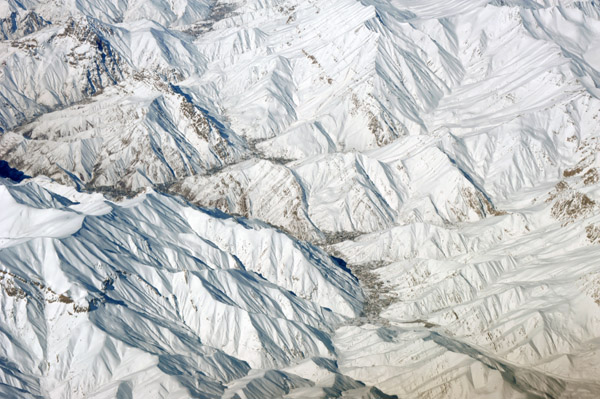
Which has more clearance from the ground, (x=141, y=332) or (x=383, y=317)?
(x=141, y=332)

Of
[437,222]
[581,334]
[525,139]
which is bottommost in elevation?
[581,334]

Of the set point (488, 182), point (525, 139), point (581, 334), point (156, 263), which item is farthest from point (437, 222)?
point (156, 263)

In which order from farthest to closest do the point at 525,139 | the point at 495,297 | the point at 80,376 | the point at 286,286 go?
1. the point at 525,139
2. the point at 286,286
3. the point at 495,297
4. the point at 80,376

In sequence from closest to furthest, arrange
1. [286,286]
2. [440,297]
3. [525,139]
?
[440,297] < [286,286] < [525,139]

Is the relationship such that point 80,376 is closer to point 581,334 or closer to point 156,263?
point 156,263

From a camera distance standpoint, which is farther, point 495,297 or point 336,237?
point 336,237

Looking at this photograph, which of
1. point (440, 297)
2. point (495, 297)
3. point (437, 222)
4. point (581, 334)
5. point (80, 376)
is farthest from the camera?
point (437, 222)

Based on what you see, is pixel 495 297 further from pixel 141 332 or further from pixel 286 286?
pixel 141 332

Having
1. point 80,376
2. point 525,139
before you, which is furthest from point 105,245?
point 525,139

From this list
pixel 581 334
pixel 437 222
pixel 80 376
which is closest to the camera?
pixel 80 376
